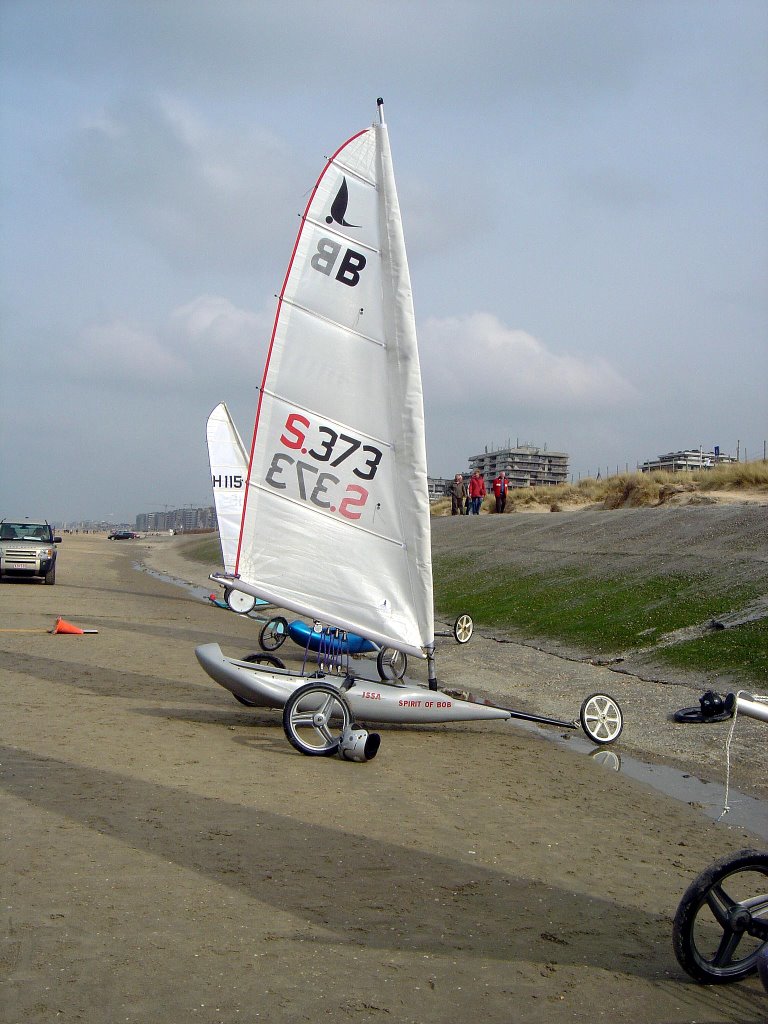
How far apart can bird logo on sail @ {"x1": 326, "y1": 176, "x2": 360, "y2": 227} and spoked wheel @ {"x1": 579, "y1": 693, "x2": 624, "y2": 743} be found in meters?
5.91

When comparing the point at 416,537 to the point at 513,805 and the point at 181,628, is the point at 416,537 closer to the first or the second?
the point at 513,805

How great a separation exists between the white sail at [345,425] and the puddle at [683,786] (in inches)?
85.8

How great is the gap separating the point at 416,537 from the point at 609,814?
3850 mm

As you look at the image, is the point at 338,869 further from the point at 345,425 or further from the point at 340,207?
the point at 340,207

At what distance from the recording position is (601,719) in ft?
34.7

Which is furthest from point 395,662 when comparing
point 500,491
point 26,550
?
point 500,491

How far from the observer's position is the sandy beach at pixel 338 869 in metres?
4.32

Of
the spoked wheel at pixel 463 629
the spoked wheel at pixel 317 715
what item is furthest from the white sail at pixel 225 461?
the spoked wheel at pixel 317 715

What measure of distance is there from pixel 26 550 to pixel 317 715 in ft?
72.7

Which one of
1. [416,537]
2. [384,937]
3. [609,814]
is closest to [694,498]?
[416,537]

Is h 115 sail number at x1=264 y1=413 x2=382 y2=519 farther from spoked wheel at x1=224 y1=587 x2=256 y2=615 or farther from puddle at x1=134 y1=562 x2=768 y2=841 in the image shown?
spoked wheel at x1=224 y1=587 x2=256 y2=615

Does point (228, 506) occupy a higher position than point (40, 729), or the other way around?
point (228, 506)

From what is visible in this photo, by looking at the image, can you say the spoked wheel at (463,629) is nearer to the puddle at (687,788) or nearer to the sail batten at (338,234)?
the puddle at (687,788)

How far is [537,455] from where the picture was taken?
146 meters
